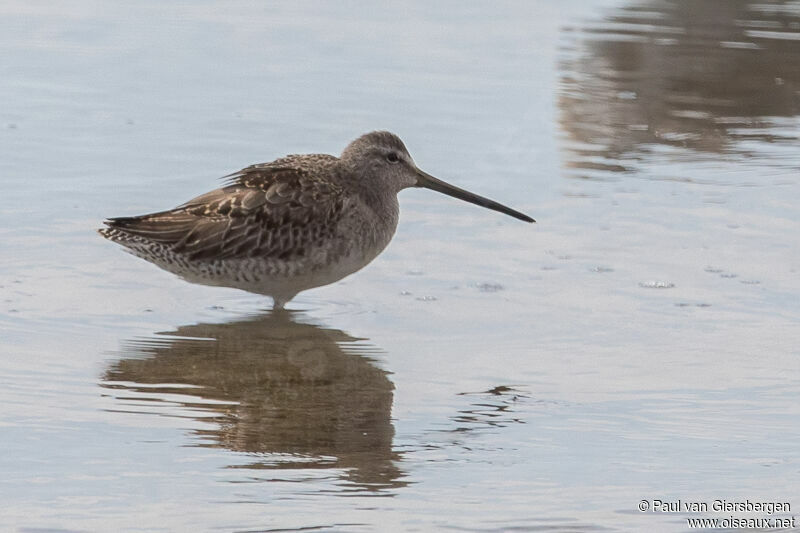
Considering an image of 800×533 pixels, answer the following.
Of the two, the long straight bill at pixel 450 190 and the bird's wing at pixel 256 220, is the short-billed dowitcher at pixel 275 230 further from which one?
the long straight bill at pixel 450 190

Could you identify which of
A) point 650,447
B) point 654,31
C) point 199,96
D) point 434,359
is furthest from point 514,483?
point 654,31

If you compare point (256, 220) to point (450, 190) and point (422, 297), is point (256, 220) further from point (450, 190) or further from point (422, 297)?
point (450, 190)

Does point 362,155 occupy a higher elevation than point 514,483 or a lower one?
higher

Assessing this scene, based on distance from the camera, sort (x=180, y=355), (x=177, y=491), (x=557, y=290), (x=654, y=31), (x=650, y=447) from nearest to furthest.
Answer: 1. (x=177, y=491)
2. (x=650, y=447)
3. (x=180, y=355)
4. (x=557, y=290)
5. (x=654, y=31)

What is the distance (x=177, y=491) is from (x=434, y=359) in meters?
1.57

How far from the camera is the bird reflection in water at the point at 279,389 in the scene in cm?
425

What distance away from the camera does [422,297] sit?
235 inches

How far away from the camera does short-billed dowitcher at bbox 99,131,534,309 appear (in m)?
5.85

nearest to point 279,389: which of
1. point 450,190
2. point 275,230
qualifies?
point 275,230

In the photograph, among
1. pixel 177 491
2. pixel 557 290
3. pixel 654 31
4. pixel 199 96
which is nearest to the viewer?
pixel 177 491

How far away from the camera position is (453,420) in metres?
4.64

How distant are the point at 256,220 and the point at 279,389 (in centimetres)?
119

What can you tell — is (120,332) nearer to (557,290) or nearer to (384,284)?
(384,284)

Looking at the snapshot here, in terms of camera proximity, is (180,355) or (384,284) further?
(384,284)
